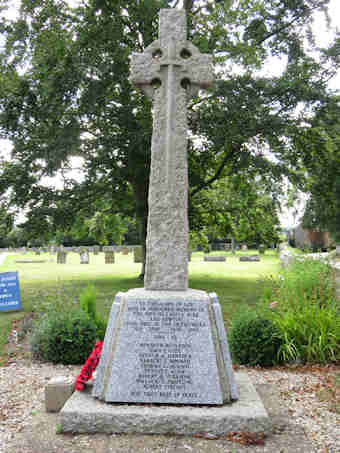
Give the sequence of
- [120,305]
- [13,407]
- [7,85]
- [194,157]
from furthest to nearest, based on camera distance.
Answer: [194,157]
[7,85]
[13,407]
[120,305]

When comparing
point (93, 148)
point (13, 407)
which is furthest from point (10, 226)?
point (13, 407)

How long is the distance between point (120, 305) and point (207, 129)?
10.4 meters

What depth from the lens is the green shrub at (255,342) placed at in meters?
6.52

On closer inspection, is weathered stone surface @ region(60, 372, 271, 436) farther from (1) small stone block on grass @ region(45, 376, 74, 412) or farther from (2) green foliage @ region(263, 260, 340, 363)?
(2) green foliage @ region(263, 260, 340, 363)

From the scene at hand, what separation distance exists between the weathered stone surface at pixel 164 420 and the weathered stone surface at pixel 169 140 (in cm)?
124

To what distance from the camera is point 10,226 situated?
49.2 ft

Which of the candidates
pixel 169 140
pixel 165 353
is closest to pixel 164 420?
pixel 165 353

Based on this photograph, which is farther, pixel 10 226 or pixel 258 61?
pixel 10 226

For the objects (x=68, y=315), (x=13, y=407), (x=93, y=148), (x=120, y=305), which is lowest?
(x=13, y=407)

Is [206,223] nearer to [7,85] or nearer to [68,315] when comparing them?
[7,85]

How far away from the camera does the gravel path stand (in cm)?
357

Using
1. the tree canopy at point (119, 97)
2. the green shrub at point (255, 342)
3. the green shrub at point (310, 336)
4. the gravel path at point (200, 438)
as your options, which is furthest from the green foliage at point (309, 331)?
the tree canopy at point (119, 97)

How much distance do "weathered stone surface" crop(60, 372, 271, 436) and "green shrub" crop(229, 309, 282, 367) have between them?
2.61m

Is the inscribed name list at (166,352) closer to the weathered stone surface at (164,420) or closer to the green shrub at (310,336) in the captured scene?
the weathered stone surface at (164,420)
